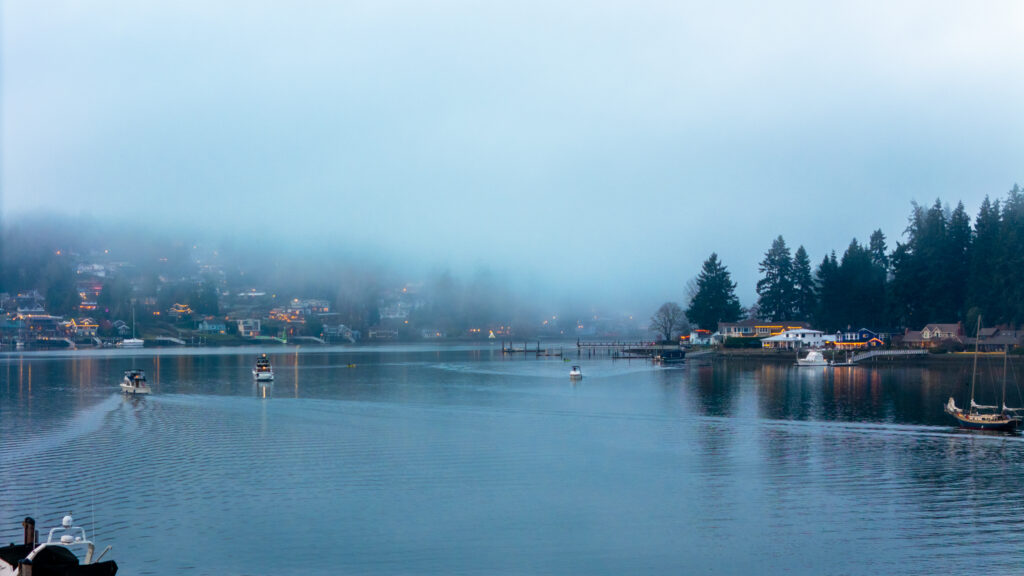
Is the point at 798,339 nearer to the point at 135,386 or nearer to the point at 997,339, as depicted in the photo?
the point at 997,339

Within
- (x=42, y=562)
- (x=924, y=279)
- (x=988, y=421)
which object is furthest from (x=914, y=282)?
(x=42, y=562)

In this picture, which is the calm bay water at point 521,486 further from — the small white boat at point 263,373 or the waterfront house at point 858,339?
the waterfront house at point 858,339

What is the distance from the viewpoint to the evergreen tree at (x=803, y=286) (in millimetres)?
113000

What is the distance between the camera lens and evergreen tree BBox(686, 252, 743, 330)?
375ft

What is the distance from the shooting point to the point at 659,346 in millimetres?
123688

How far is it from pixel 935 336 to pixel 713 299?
30653 mm

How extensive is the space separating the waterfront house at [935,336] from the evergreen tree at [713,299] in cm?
2578

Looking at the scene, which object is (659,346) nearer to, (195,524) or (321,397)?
(321,397)

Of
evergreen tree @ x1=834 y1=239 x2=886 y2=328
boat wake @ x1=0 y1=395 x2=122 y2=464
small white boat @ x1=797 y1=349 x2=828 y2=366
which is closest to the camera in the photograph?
boat wake @ x1=0 y1=395 x2=122 y2=464

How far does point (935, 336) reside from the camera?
92.0m

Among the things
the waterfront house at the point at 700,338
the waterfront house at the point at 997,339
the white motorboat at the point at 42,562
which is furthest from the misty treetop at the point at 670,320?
the white motorboat at the point at 42,562

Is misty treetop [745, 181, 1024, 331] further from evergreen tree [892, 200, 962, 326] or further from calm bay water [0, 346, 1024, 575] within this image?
calm bay water [0, 346, 1024, 575]

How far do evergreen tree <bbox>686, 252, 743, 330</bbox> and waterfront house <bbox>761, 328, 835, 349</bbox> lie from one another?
1249 centimetres

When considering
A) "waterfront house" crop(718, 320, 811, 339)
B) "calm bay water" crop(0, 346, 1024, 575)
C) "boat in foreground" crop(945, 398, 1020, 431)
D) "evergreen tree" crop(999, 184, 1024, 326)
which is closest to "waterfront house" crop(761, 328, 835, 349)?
"waterfront house" crop(718, 320, 811, 339)
